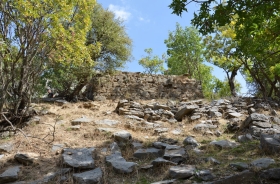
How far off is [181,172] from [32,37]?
4.73 meters

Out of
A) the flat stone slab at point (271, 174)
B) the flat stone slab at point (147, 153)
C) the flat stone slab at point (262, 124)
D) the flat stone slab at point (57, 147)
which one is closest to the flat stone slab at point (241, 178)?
the flat stone slab at point (271, 174)

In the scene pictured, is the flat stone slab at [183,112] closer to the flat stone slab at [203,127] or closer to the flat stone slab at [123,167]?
the flat stone slab at [203,127]

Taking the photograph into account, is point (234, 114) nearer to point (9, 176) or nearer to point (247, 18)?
point (247, 18)

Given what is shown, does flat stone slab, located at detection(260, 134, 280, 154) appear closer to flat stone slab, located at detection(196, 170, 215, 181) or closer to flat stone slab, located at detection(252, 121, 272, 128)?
flat stone slab, located at detection(252, 121, 272, 128)

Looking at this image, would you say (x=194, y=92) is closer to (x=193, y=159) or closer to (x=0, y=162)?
(x=193, y=159)

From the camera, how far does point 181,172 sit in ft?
13.8

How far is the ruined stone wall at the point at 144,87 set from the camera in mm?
11745

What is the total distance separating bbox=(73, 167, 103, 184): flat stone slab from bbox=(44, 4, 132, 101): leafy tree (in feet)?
23.3

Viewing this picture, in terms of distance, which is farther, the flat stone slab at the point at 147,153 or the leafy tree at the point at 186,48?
the leafy tree at the point at 186,48

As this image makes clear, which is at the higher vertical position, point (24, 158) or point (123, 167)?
point (24, 158)

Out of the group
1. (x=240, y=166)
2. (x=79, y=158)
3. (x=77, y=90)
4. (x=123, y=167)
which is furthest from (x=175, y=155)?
(x=77, y=90)

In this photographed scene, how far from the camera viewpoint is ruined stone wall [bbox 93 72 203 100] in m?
11.7

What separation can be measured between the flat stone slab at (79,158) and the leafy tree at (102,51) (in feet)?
20.2

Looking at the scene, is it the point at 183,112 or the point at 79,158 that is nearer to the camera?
the point at 79,158
